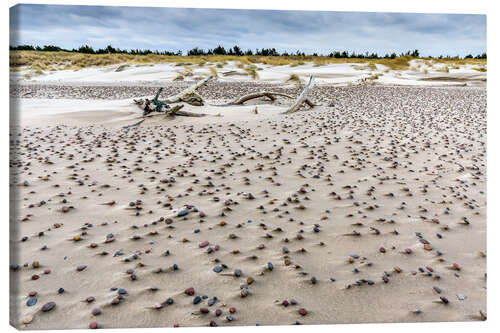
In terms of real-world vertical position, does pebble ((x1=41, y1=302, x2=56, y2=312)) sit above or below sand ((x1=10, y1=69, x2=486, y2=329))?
below

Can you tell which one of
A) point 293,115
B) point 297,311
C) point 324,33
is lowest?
point 297,311

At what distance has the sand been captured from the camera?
7.75 ft

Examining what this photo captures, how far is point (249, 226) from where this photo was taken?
328 centimetres

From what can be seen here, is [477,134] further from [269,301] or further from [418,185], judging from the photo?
[269,301]

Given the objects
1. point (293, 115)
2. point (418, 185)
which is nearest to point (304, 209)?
point (418, 185)

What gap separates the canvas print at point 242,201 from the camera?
238 cm

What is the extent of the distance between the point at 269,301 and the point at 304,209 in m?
1.44

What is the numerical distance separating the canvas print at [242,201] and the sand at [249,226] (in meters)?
0.02

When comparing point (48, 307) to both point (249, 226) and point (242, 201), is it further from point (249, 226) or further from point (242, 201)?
point (242, 201)

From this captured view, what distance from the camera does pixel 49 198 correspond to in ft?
12.2

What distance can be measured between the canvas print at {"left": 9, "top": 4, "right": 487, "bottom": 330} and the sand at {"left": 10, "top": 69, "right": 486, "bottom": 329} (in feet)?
0.05

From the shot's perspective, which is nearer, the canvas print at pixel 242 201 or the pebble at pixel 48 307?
the pebble at pixel 48 307

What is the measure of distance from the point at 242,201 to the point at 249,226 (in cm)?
58
